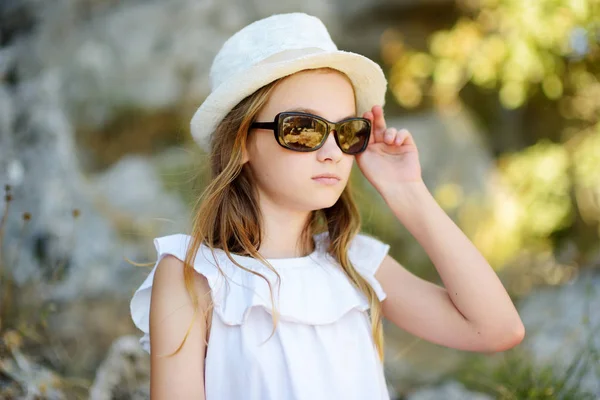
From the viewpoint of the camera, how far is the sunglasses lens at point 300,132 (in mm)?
2072

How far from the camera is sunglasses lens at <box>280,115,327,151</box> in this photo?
2.07m

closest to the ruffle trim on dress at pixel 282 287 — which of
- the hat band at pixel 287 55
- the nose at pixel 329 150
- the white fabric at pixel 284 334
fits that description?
the white fabric at pixel 284 334

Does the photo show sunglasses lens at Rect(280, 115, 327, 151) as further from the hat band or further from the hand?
the hand

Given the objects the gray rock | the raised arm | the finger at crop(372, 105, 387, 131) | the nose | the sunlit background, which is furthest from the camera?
the sunlit background

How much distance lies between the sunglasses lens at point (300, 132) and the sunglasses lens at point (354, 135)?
0.34 feet

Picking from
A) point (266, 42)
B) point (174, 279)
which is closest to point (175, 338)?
point (174, 279)

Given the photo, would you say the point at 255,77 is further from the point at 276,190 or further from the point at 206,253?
the point at 206,253

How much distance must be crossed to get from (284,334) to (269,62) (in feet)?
2.86

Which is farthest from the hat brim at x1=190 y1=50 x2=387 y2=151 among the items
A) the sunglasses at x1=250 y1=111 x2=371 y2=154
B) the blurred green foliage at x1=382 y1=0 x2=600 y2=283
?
Answer: the blurred green foliage at x1=382 y1=0 x2=600 y2=283

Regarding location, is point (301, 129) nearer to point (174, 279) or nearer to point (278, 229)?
point (278, 229)

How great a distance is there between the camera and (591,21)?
4590 millimetres

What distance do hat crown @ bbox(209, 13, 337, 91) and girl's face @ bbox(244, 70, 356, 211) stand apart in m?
0.11

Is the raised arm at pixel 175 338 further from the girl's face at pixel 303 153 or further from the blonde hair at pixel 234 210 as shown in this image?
the girl's face at pixel 303 153

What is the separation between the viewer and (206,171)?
2.42 meters
